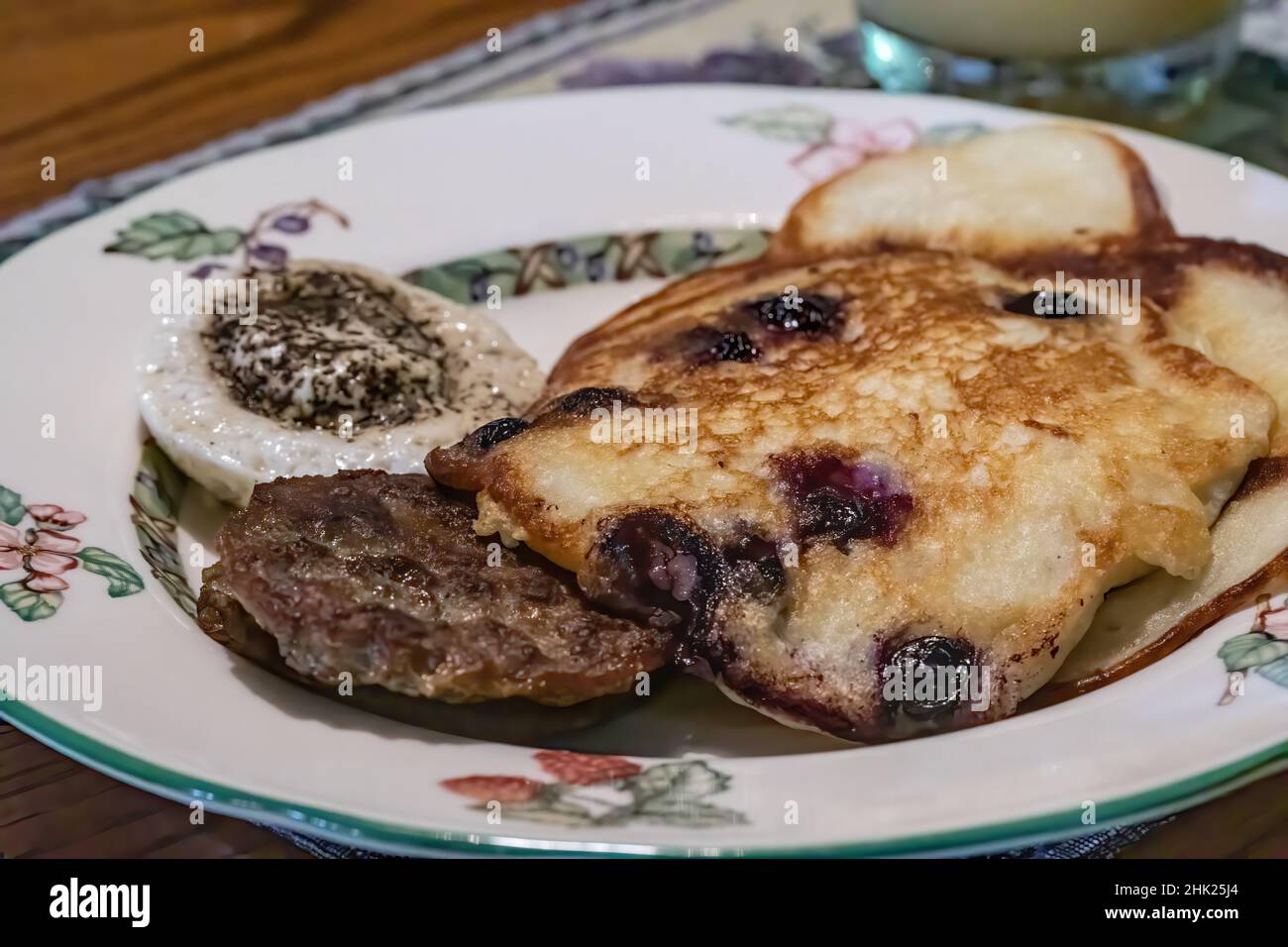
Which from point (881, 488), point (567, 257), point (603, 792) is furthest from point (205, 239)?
point (603, 792)

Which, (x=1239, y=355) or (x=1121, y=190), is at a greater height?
(x=1121, y=190)

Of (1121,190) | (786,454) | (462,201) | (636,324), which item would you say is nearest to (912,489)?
(786,454)

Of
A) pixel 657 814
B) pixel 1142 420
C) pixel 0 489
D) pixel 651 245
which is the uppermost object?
pixel 651 245

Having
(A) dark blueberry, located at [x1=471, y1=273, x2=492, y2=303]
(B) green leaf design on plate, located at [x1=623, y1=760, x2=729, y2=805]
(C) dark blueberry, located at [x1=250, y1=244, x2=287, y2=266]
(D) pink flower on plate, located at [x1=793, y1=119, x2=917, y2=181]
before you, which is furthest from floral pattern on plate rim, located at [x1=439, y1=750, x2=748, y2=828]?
(D) pink flower on plate, located at [x1=793, y1=119, x2=917, y2=181]

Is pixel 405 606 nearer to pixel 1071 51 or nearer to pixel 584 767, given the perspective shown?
pixel 584 767

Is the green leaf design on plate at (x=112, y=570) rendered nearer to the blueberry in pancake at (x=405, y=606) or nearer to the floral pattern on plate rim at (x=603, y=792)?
the blueberry in pancake at (x=405, y=606)

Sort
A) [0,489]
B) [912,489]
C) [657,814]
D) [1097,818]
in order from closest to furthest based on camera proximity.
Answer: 1. [1097,818]
2. [657,814]
3. [912,489]
4. [0,489]

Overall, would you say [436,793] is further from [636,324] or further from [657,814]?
[636,324]
